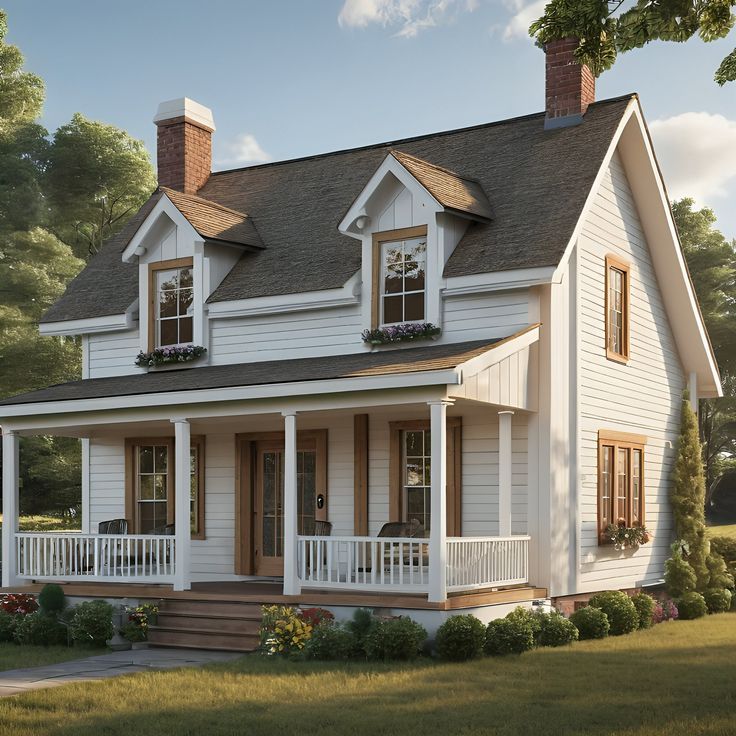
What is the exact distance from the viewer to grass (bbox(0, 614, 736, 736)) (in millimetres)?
10406

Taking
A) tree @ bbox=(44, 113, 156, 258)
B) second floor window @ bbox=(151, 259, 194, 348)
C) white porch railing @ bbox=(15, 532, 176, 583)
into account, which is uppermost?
tree @ bbox=(44, 113, 156, 258)

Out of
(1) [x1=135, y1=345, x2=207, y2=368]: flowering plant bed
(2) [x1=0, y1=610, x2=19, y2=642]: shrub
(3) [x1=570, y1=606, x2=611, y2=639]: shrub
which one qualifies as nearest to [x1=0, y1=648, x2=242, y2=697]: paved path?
(2) [x1=0, y1=610, x2=19, y2=642]: shrub

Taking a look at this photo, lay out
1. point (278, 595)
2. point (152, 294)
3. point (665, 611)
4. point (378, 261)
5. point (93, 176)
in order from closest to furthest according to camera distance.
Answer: point (278, 595), point (378, 261), point (665, 611), point (152, 294), point (93, 176)

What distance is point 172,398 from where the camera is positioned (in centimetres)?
1677

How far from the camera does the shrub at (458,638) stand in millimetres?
14008

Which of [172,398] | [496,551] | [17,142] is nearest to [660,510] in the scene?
[496,551]

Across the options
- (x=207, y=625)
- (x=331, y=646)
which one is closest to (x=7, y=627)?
(x=207, y=625)

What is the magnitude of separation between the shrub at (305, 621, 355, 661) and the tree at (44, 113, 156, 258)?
2784 cm

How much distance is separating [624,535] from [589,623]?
2.41m

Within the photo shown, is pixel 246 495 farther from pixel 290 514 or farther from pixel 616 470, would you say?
pixel 616 470

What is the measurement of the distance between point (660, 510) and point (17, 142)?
86.5 feet

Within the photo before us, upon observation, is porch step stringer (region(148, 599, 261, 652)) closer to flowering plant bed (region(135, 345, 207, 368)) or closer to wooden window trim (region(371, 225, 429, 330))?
flowering plant bed (region(135, 345, 207, 368))

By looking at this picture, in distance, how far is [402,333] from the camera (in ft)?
56.9

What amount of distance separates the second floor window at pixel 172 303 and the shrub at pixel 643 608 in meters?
8.48
